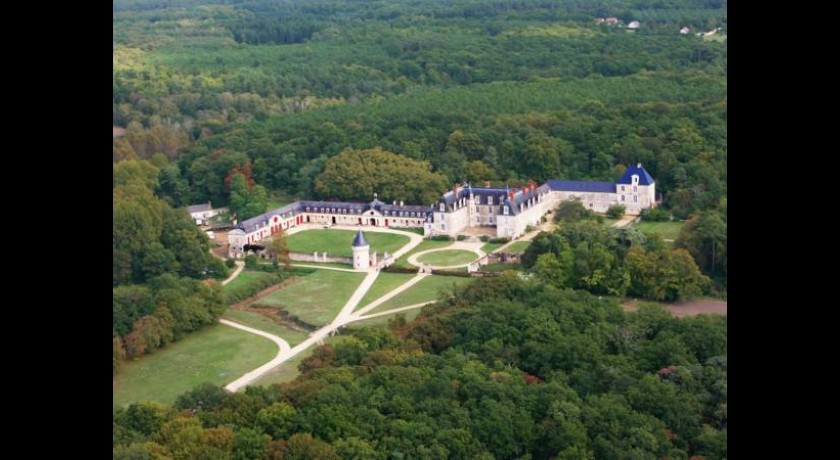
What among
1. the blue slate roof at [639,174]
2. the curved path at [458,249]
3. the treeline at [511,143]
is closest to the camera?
the curved path at [458,249]

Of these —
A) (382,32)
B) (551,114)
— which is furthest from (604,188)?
(382,32)

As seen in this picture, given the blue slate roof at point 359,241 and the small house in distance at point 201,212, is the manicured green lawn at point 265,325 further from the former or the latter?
the small house in distance at point 201,212

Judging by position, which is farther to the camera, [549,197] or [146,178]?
[146,178]

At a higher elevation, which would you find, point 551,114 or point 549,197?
point 551,114

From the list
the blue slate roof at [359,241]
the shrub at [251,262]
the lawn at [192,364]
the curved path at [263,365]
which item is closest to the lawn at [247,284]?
the shrub at [251,262]
